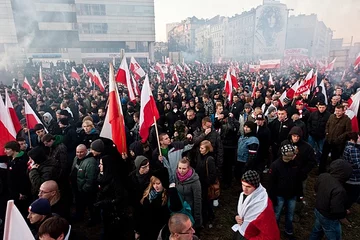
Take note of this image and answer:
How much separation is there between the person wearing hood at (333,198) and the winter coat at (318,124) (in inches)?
138

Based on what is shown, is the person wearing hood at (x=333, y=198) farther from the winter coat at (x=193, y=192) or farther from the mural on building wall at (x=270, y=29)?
the mural on building wall at (x=270, y=29)

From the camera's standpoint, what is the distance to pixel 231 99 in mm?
9930

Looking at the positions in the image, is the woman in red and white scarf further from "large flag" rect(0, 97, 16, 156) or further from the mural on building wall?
the mural on building wall

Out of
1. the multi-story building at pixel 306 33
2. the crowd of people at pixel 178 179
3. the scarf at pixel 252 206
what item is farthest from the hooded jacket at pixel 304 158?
the multi-story building at pixel 306 33

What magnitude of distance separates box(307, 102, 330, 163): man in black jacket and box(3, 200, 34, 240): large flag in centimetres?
679

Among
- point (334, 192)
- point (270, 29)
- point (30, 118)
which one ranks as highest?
point (270, 29)

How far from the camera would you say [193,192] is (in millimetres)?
3941

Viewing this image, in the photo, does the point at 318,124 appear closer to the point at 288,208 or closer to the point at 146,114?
the point at 288,208

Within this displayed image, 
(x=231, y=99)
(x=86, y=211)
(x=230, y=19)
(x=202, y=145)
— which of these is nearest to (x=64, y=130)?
(x=86, y=211)

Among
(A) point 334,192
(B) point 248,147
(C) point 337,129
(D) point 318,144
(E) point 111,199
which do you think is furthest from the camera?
(D) point 318,144

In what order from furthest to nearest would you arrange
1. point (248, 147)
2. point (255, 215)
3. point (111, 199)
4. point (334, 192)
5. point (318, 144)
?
point (318, 144) < point (248, 147) < point (111, 199) < point (334, 192) < point (255, 215)

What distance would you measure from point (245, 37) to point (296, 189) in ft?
242

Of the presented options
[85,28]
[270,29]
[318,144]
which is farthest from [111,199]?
[270,29]

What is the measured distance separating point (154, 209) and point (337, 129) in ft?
15.7
